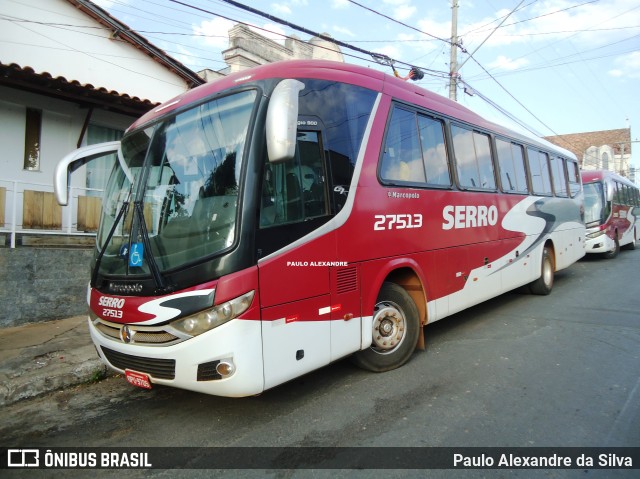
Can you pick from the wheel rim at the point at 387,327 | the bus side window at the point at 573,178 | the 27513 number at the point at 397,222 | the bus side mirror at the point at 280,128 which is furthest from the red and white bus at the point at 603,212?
the bus side mirror at the point at 280,128

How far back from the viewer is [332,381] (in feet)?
14.4

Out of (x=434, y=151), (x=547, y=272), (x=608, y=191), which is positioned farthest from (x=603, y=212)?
(x=434, y=151)

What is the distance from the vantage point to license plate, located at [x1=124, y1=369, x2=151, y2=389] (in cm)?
337

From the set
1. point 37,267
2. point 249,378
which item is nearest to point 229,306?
point 249,378

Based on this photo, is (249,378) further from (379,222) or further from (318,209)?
(379,222)

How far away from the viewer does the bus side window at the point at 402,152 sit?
15.0 feet

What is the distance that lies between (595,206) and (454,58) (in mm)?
7169

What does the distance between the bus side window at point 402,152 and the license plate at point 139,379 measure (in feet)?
9.61

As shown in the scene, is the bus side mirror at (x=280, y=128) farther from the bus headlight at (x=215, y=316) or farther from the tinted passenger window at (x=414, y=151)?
the tinted passenger window at (x=414, y=151)

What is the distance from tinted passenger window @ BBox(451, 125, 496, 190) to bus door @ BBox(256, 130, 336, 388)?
2.78 m

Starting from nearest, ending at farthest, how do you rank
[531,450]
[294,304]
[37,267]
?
1. [531,450]
2. [294,304]
3. [37,267]

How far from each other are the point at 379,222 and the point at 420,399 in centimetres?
176

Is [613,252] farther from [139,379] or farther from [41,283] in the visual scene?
[41,283]

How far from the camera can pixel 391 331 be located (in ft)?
15.2
